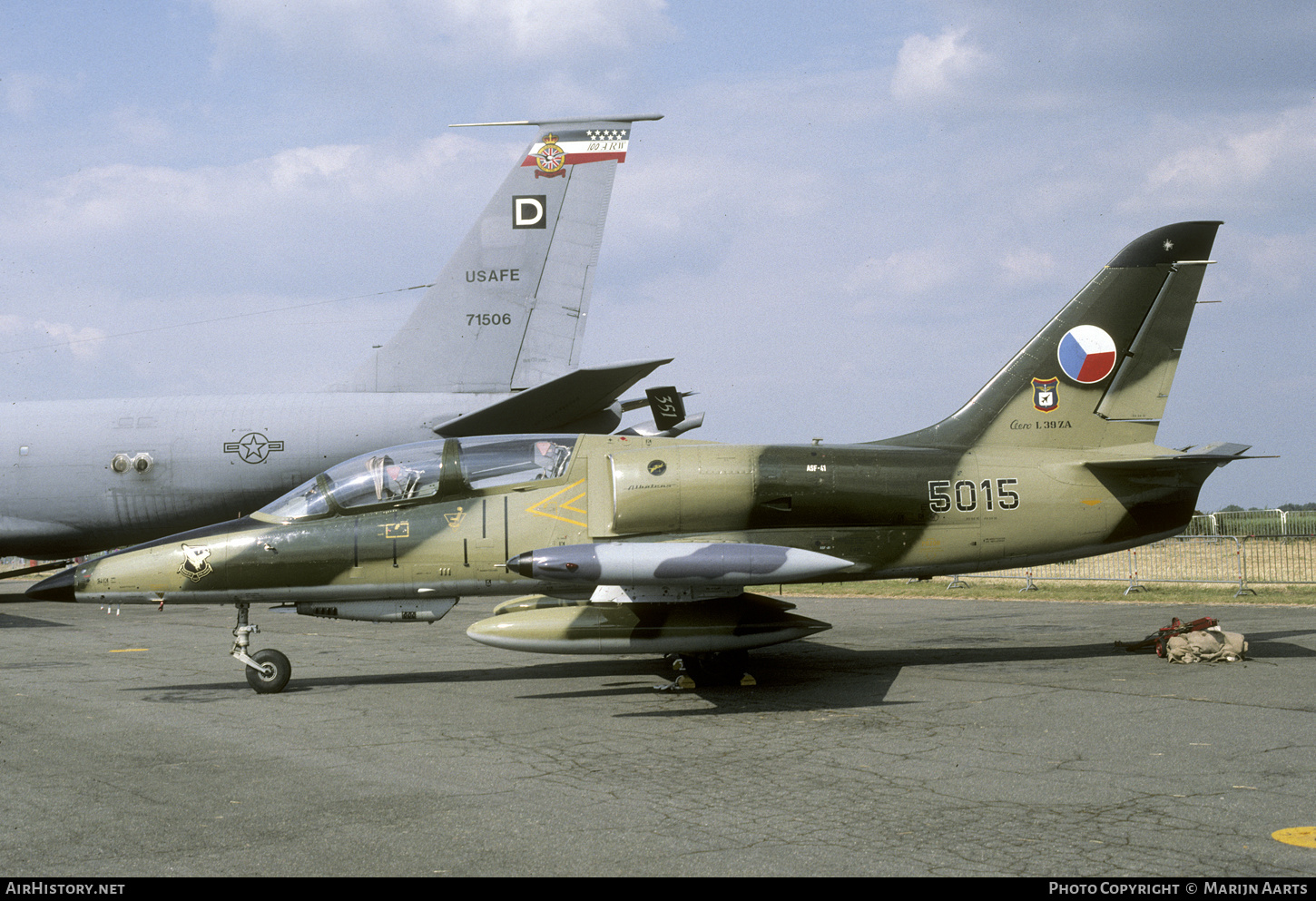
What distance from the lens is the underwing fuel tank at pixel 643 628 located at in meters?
9.65

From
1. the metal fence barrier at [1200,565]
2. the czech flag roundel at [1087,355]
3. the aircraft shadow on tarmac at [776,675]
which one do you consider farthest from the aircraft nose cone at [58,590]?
the metal fence barrier at [1200,565]

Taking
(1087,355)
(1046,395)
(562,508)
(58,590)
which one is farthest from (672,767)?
(1087,355)

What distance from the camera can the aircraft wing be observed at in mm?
15070

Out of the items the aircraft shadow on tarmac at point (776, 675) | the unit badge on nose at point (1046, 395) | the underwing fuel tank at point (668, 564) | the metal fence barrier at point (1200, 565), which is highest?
the unit badge on nose at point (1046, 395)

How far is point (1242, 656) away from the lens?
36.0 feet

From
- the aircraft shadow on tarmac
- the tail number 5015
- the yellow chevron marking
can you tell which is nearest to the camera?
the aircraft shadow on tarmac

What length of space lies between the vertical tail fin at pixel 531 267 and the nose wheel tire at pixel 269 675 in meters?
9.62

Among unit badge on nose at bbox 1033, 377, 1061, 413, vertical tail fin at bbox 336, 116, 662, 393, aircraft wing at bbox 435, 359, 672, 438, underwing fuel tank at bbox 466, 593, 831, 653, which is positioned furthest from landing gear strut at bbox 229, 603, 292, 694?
vertical tail fin at bbox 336, 116, 662, 393

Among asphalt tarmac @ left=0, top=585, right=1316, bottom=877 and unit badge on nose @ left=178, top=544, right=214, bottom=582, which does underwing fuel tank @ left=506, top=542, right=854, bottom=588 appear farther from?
unit badge on nose @ left=178, top=544, right=214, bottom=582

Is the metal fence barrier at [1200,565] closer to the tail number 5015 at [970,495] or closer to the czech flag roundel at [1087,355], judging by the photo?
the czech flag roundel at [1087,355]

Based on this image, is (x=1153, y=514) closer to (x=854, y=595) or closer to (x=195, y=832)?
(x=195, y=832)

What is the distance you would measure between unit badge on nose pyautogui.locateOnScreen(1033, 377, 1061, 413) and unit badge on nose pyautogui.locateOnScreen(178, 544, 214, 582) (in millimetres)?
8930

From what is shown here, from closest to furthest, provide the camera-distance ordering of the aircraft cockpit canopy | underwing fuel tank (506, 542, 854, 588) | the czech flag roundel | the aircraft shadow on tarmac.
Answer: underwing fuel tank (506, 542, 854, 588) < the aircraft shadow on tarmac < the aircraft cockpit canopy < the czech flag roundel

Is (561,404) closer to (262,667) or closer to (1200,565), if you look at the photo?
(262,667)
